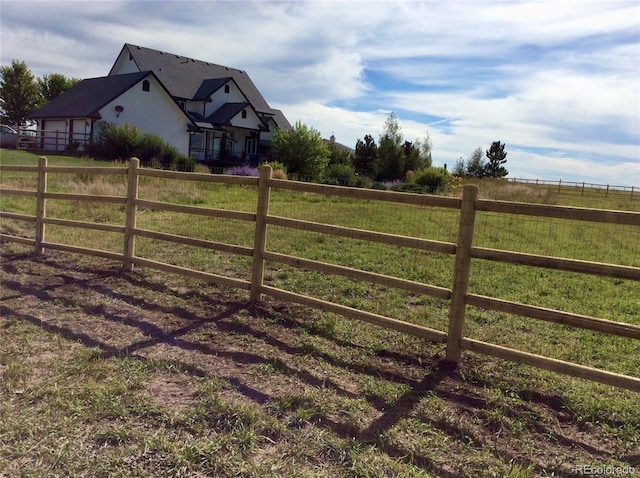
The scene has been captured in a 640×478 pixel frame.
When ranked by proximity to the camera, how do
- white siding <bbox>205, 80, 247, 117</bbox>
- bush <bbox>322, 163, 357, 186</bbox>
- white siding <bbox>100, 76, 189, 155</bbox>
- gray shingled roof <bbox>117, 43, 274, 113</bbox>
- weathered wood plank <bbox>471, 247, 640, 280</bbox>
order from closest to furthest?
1. weathered wood plank <bbox>471, 247, 640, 280</bbox>
2. bush <bbox>322, 163, 357, 186</bbox>
3. white siding <bbox>100, 76, 189, 155</bbox>
4. gray shingled roof <bbox>117, 43, 274, 113</bbox>
5. white siding <bbox>205, 80, 247, 117</bbox>

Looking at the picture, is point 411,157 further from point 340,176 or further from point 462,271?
point 462,271

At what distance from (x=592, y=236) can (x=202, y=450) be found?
9320mm

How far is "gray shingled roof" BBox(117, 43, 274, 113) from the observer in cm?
4212

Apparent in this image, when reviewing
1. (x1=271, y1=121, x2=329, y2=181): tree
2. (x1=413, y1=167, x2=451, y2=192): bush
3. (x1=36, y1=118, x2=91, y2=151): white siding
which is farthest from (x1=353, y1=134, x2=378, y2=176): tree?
(x1=36, y1=118, x2=91, y2=151): white siding

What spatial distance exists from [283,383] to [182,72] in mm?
45253

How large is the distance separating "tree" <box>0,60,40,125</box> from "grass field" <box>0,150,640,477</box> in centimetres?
5590

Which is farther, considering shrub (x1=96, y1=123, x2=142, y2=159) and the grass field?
shrub (x1=96, y1=123, x2=142, y2=159)

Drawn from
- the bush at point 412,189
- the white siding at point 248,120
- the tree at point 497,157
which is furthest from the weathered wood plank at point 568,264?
the tree at point 497,157

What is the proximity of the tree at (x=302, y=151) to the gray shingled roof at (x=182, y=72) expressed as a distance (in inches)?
534

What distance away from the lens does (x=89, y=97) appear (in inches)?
1486

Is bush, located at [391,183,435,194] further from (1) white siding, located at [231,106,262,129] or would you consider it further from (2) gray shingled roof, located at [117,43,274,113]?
(2) gray shingled roof, located at [117,43,274,113]

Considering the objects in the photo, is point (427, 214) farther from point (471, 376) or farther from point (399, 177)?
point (399, 177)

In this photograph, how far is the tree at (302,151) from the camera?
3303 centimetres

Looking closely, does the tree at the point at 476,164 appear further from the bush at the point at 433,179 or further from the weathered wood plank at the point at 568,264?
the weathered wood plank at the point at 568,264
